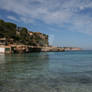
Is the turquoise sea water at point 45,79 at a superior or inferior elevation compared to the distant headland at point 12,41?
inferior

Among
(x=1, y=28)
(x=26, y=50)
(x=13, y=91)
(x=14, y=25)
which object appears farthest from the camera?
(x=14, y=25)

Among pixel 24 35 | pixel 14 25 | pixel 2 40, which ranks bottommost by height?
pixel 2 40

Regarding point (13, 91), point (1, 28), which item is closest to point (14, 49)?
point (1, 28)

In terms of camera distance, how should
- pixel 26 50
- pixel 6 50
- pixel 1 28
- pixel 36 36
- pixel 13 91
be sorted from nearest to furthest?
1. pixel 13 91
2. pixel 6 50
3. pixel 26 50
4. pixel 1 28
5. pixel 36 36

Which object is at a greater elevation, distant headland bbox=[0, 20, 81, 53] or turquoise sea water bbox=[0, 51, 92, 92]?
distant headland bbox=[0, 20, 81, 53]

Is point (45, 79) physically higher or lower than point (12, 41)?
lower

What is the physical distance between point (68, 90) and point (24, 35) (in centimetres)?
10375

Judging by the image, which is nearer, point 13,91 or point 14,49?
point 13,91

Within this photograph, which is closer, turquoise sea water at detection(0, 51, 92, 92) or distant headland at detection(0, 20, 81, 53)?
turquoise sea water at detection(0, 51, 92, 92)

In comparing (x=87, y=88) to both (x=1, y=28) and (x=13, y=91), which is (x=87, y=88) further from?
(x=1, y=28)

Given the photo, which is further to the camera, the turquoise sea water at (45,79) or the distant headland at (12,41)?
the distant headland at (12,41)

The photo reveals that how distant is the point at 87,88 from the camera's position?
7500 millimetres

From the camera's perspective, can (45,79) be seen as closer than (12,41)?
Yes

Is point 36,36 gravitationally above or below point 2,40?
above
